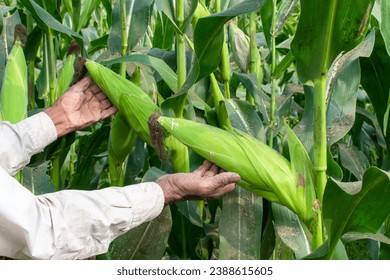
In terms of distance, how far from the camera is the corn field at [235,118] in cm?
142

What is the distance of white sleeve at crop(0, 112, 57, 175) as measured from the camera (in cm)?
177

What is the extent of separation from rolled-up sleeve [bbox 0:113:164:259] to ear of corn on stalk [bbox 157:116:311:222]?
0.50 ft

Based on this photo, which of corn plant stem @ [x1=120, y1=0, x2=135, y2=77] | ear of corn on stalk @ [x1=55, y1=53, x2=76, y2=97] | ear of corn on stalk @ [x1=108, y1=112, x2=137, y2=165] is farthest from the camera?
ear of corn on stalk @ [x1=55, y1=53, x2=76, y2=97]

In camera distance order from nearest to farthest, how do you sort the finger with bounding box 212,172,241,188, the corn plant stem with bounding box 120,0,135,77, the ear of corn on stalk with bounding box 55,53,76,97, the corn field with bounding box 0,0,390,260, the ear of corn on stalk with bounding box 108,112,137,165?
the corn field with bounding box 0,0,390,260 < the finger with bounding box 212,172,241,188 < the ear of corn on stalk with bounding box 108,112,137,165 < the corn plant stem with bounding box 120,0,135,77 < the ear of corn on stalk with bounding box 55,53,76,97

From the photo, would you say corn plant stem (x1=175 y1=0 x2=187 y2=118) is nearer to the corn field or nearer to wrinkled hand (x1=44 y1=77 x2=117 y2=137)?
the corn field

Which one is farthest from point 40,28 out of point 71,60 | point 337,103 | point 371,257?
point 371,257

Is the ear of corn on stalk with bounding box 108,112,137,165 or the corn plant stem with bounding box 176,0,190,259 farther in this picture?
the ear of corn on stalk with bounding box 108,112,137,165

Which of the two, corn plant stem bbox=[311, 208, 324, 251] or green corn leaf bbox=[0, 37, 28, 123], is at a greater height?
green corn leaf bbox=[0, 37, 28, 123]

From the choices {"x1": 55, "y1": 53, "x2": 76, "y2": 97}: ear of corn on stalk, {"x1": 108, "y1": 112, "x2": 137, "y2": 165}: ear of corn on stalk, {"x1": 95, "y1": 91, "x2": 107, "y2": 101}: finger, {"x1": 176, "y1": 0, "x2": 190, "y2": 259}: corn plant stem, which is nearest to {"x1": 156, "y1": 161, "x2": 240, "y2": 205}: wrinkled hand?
{"x1": 176, "y1": 0, "x2": 190, "y2": 259}: corn plant stem

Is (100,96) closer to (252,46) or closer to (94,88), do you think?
(94,88)

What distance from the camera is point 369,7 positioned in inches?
53.5

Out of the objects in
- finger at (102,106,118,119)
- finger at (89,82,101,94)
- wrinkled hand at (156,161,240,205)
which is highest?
finger at (89,82,101,94)
